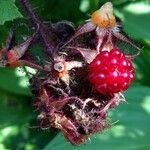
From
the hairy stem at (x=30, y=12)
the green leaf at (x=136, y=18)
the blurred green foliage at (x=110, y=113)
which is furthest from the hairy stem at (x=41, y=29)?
the green leaf at (x=136, y=18)

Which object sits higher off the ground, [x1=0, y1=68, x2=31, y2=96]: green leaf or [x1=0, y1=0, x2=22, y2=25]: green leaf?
[x1=0, y1=68, x2=31, y2=96]: green leaf

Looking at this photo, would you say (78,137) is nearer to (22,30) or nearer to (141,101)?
(22,30)

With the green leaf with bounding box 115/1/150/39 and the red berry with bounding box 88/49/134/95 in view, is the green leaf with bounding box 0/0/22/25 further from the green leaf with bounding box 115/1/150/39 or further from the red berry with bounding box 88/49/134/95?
the green leaf with bounding box 115/1/150/39

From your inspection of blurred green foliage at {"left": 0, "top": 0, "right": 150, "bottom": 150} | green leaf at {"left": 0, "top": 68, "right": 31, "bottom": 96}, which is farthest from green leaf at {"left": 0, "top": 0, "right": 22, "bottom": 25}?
green leaf at {"left": 0, "top": 68, "right": 31, "bottom": 96}

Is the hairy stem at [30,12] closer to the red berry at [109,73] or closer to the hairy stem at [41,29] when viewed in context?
the hairy stem at [41,29]

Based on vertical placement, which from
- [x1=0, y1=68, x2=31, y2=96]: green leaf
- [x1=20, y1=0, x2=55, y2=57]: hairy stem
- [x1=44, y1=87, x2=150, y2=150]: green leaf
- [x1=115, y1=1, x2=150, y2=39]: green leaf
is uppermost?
[x1=115, y1=1, x2=150, y2=39]: green leaf

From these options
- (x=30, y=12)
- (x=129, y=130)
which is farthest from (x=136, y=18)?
(x=30, y=12)

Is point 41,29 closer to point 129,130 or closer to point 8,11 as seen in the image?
point 8,11
